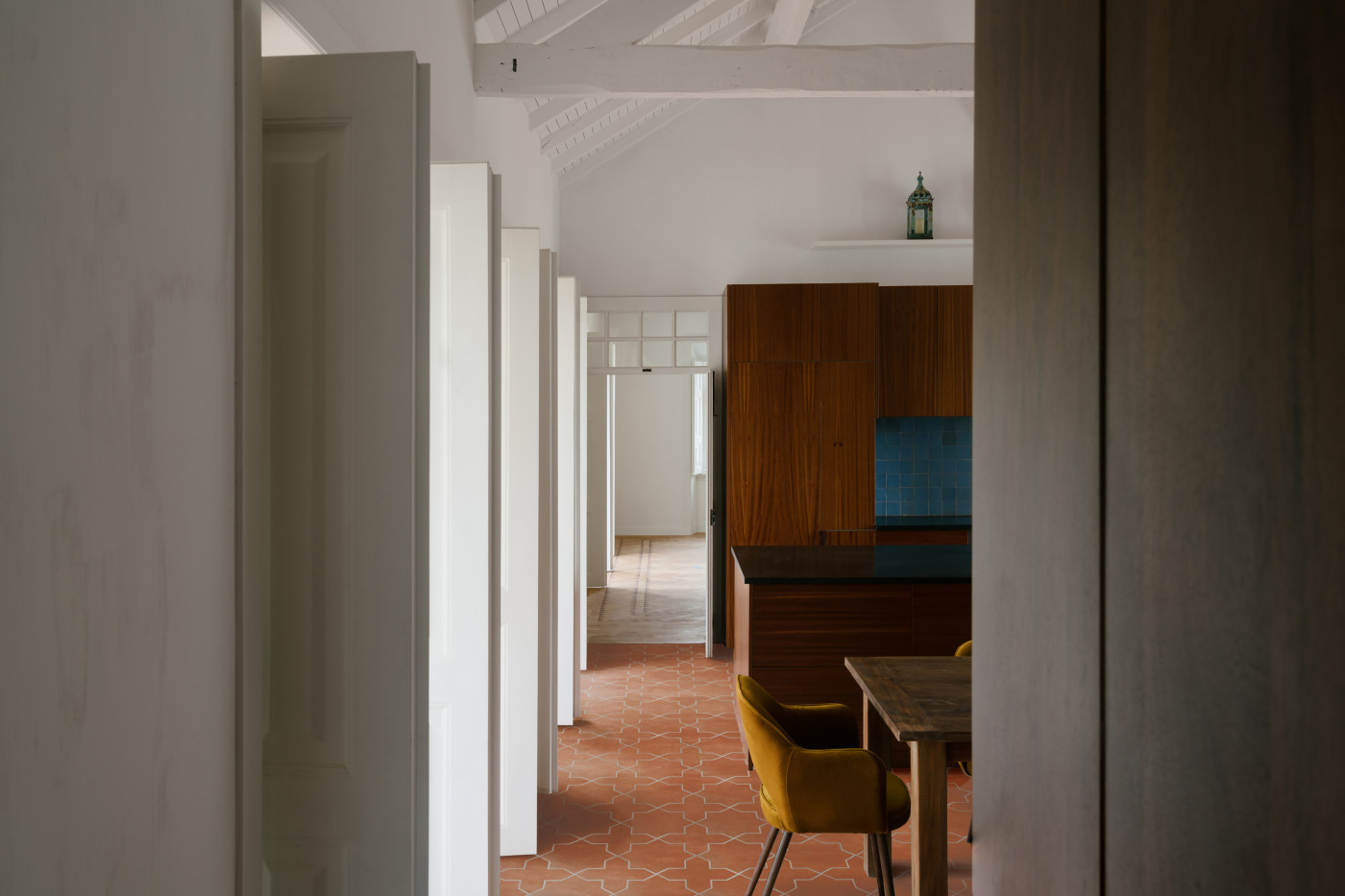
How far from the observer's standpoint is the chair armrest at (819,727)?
295cm

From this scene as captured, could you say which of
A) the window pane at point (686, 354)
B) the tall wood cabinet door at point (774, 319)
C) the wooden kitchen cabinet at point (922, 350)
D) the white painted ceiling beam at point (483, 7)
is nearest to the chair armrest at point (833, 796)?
the white painted ceiling beam at point (483, 7)

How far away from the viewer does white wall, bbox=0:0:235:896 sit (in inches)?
34.5

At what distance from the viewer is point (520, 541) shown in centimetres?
350

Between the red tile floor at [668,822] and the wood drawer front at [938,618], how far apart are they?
0.63 meters

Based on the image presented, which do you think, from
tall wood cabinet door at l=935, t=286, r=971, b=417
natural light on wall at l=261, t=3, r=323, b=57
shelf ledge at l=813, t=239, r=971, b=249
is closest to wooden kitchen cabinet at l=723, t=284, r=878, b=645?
Answer: tall wood cabinet door at l=935, t=286, r=971, b=417

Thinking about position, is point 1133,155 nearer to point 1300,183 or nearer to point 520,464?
point 1300,183

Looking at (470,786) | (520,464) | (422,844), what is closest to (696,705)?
(520,464)

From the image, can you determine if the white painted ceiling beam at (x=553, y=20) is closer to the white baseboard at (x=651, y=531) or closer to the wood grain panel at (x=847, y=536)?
the wood grain panel at (x=847, y=536)

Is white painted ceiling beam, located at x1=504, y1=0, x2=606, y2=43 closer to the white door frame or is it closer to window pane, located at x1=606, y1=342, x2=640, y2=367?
the white door frame

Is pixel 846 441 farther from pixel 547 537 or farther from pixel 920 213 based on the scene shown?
pixel 547 537

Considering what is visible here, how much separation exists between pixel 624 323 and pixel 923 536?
268cm

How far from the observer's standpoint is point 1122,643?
2.34 ft

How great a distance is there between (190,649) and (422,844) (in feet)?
2.05

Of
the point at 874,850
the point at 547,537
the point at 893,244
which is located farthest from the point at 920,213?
the point at 874,850
